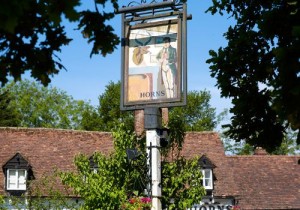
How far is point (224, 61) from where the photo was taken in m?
12.1

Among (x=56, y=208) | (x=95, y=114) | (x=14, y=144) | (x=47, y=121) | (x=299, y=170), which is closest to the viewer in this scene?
(x=56, y=208)

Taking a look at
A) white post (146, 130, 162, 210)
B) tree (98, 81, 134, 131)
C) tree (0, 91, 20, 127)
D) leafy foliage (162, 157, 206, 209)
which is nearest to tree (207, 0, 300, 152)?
white post (146, 130, 162, 210)

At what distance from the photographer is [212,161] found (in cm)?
3597

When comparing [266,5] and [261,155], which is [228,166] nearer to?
[261,155]

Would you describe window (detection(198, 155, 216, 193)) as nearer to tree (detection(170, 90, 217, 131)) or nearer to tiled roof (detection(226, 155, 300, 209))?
tiled roof (detection(226, 155, 300, 209))

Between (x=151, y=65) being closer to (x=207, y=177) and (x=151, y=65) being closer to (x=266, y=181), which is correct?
(x=207, y=177)

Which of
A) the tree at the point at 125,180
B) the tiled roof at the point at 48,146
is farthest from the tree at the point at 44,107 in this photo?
the tree at the point at 125,180

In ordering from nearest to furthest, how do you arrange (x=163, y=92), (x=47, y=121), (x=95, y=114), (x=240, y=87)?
(x=240, y=87)
(x=163, y=92)
(x=95, y=114)
(x=47, y=121)

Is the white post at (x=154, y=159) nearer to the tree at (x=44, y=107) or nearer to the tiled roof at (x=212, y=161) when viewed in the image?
the tiled roof at (x=212, y=161)

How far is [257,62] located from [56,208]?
10884 mm

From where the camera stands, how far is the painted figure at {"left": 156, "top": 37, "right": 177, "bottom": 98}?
537 inches

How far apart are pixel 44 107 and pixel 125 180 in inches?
1677

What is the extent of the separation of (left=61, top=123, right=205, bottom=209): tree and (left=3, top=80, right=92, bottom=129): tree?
39.8m

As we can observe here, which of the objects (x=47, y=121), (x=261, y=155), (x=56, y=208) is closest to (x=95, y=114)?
(x=47, y=121)
